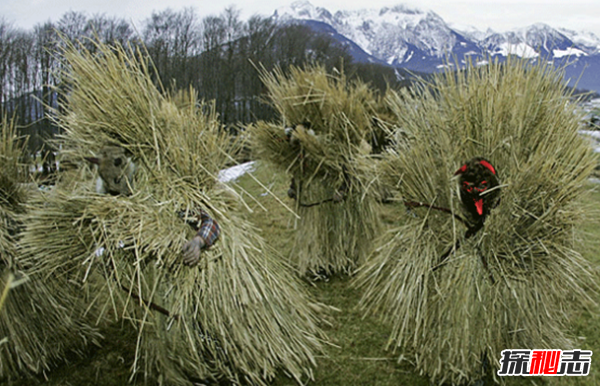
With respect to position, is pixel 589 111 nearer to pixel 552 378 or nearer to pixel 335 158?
pixel 552 378

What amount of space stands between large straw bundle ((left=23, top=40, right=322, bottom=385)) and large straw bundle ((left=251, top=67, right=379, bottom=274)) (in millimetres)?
1666

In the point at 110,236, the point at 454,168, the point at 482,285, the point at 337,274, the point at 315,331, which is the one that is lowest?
the point at 337,274

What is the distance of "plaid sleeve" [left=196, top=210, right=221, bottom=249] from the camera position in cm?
222

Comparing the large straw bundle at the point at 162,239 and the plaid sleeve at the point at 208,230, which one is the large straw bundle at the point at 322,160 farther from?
the plaid sleeve at the point at 208,230

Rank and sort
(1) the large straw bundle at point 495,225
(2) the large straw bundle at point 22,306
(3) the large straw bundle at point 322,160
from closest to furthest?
(1) the large straw bundle at point 495,225 → (2) the large straw bundle at point 22,306 → (3) the large straw bundle at point 322,160

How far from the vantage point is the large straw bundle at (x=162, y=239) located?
223cm

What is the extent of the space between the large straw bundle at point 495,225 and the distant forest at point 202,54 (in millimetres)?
9280

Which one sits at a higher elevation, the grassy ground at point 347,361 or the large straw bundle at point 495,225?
the large straw bundle at point 495,225

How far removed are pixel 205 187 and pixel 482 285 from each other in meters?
1.60

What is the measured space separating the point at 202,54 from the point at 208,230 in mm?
18822

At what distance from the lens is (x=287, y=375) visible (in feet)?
8.51

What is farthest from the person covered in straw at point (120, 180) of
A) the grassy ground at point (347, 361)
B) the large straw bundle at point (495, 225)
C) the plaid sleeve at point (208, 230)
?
the large straw bundle at point (495, 225)

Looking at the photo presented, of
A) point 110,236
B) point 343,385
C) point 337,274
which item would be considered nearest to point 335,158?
point 337,274

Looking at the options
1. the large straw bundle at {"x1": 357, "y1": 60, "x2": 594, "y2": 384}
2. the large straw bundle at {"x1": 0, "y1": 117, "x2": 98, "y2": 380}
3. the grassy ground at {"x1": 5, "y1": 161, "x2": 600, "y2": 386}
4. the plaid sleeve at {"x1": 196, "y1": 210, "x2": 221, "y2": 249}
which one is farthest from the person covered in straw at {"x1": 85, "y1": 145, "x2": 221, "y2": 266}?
the large straw bundle at {"x1": 357, "y1": 60, "x2": 594, "y2": 384}
